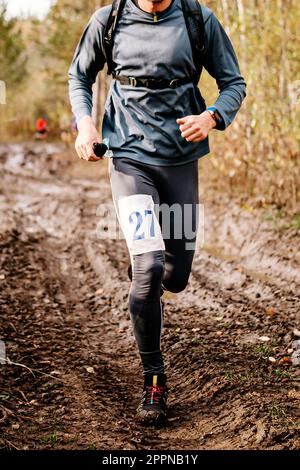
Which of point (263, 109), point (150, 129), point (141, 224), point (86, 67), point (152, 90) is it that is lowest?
point (141, 224)

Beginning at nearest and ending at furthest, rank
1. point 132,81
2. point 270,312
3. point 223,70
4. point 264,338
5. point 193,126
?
1. point 193,126
2. point 132,81
3. point 223,70
4. point 264,338
5. point 270,312

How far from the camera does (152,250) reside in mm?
3016

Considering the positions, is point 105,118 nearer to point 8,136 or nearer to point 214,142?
point 214,142

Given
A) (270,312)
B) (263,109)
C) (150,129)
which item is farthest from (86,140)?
(263,109)

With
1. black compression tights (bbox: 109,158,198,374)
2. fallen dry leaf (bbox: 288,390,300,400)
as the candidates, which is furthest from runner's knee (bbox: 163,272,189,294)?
fallen dry leaf (bbox: 288,390,300,400)

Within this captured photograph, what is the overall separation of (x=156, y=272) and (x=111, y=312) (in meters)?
2.37

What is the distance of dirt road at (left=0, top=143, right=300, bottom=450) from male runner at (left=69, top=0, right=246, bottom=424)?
302 millimetres

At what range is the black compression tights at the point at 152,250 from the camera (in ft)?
9.89

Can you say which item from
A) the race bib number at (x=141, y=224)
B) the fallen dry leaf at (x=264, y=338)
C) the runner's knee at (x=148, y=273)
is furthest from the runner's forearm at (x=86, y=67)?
the fallen dry leaf at (x=264, y=338)

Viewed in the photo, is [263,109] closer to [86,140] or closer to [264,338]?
[264,338]

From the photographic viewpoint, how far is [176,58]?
3.14 metres

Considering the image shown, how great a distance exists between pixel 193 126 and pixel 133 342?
2017mm

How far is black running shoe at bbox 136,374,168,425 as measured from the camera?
308cm

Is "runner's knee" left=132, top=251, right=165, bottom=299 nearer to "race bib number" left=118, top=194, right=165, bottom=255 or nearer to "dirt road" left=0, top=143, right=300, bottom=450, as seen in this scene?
"race bib number" left=118, top=194, right=165, bottom=255
